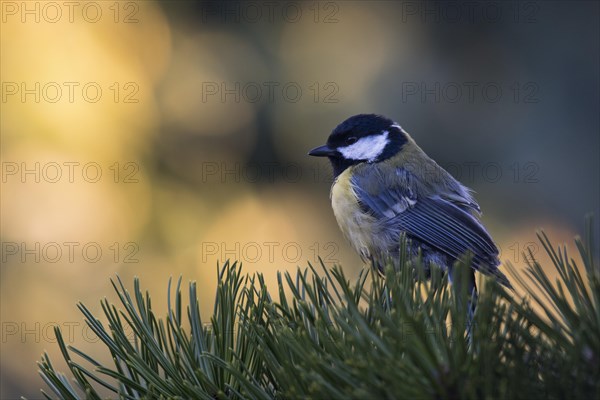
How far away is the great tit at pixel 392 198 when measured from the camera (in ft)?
6.24

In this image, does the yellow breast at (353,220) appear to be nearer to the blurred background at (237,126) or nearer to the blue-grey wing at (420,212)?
the blue-grey wing at (420,212)

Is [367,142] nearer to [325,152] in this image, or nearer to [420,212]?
[325,152]

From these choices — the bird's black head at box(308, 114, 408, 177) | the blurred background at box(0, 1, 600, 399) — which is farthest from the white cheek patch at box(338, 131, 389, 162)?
the blurred background at box(0, 1, 600, 399)

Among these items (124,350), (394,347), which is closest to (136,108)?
(124,350)

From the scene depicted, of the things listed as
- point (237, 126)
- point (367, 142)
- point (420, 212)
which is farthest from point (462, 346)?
point (237, 126)

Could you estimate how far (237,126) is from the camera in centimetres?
313

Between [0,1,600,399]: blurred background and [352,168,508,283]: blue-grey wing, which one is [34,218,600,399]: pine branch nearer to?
[352,168,508,283]: blue-grey wing

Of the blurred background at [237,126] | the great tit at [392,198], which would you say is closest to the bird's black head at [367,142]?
the great tit at [392,198]

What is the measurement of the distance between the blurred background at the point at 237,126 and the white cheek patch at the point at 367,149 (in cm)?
45

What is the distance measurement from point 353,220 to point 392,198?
0.13 meters

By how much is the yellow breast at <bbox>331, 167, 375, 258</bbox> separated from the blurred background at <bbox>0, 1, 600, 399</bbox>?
1.37 feet

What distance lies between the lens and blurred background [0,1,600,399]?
2689 mm

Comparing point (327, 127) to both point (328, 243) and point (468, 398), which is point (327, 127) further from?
point (468, 398)

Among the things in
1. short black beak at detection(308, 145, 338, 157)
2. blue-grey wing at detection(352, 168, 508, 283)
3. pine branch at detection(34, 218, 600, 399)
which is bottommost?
blue-grey wing at detection(352, 168, 508, 283)
